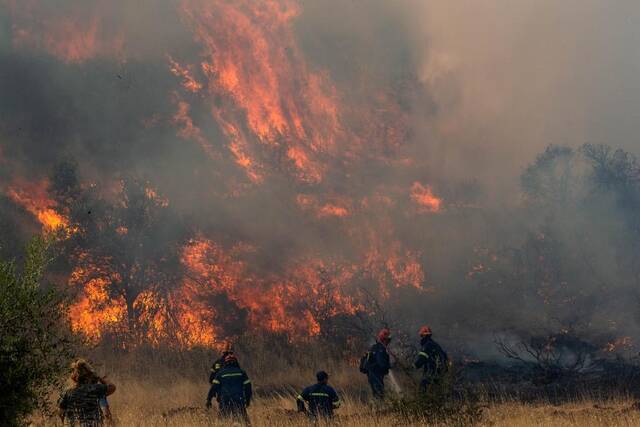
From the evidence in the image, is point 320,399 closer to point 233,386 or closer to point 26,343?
point 233,386

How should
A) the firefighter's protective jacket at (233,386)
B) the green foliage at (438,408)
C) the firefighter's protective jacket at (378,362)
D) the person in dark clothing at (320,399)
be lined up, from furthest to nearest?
the firefighter's protective jacket at (378,362) < the firefighter's protective jacket at (233,386) < the person in dark clothing at (320,399) < the green foliage at (438,408)

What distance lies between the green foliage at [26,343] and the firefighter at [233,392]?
412 centimetres

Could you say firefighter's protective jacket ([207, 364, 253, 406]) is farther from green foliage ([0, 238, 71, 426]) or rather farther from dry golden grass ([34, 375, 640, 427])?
green foliage ([0, 238, 71, 426])

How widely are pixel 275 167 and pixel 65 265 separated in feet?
38.1

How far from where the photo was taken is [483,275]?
30.3 m

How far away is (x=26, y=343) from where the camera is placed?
7.50 m

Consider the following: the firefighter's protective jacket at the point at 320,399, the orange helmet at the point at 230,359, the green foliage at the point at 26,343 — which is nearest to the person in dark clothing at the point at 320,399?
the firefighter's protective jacket at the point at 320,399

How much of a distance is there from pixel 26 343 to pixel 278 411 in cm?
A: 786

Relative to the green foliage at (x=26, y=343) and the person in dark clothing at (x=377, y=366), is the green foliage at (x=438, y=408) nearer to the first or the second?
the person in dark clothing at (x=377, y=366)

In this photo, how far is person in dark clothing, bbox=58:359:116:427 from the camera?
27.7ft

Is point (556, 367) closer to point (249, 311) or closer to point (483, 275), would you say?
point (483, 275)

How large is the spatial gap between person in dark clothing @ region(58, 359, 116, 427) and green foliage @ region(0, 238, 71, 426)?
0.49 metres

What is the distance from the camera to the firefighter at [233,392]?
1162cm

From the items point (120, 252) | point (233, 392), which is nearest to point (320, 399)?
point (233, 392)
